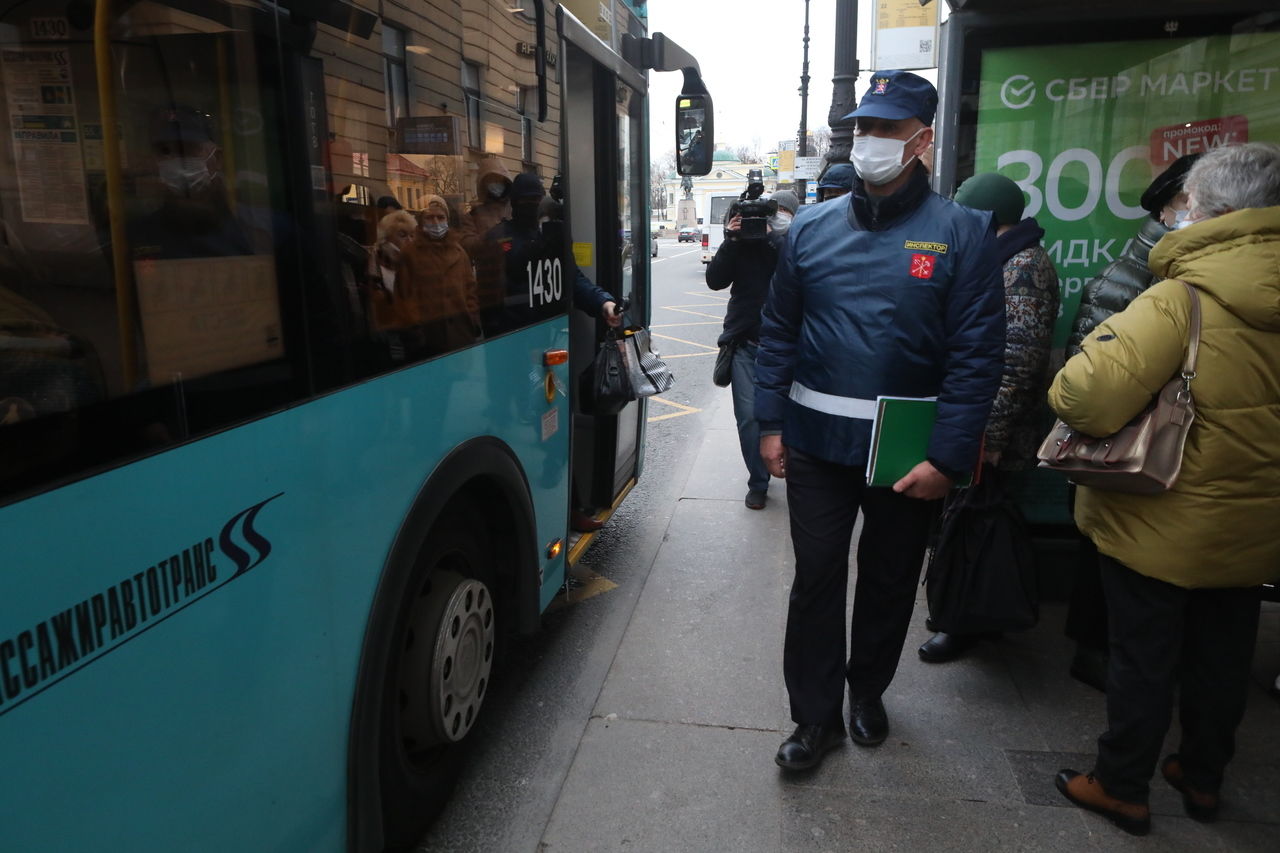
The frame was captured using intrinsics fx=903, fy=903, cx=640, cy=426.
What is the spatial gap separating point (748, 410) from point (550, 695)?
252cm

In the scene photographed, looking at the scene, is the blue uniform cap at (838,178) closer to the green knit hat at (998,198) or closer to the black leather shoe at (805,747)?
the green knit hat at (998,198)

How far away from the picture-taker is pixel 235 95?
1.68m

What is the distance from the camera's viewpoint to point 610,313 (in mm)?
3996

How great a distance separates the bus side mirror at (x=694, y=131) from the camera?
5.01 m

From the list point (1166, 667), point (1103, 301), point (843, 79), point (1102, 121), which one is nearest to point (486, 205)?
point (1103, 301)

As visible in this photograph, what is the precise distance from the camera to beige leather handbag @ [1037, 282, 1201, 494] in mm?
2211

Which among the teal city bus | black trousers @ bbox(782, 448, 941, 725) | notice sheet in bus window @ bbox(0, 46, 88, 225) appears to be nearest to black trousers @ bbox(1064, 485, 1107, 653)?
black trousers @ bbox(782, 448, 941, 725)

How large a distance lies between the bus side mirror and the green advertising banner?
1.54 metres

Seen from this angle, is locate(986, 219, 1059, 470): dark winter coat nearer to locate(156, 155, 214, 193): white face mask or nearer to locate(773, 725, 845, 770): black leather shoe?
locate(773, 725, 845, 770): black leather shoe

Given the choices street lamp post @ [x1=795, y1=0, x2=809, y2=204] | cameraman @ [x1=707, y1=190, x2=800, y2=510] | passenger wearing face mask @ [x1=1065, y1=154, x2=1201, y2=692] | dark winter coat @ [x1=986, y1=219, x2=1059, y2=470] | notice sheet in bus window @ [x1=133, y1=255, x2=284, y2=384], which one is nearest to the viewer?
notice sheet in bus window @ [x1=133, y1=255, x2=284, y2=384]

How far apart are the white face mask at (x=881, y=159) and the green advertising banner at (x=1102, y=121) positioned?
5.85ft

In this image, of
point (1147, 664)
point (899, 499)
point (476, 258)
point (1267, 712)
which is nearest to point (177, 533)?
point (476, 258)

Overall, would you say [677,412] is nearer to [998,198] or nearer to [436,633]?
[998,198]

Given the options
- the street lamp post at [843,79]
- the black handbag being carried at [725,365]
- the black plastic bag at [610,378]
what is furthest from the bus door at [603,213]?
the street lamp post at [843,79]
